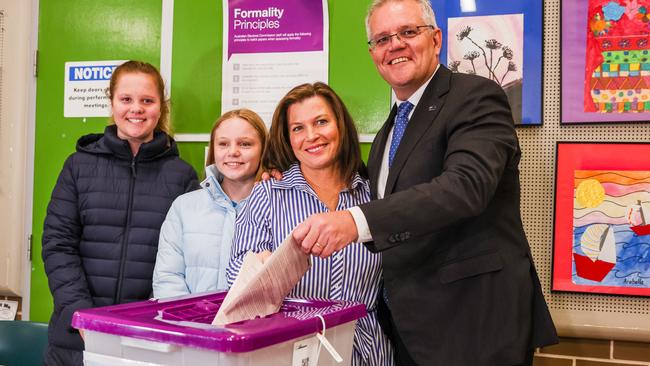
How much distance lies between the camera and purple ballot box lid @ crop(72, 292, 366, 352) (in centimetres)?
101

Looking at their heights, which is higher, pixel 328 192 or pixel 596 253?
pixel 328 192

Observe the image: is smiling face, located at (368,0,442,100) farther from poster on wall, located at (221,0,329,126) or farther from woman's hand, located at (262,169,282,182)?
poster on wall, located at (221,0,329,126)

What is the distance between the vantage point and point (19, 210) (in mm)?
2826

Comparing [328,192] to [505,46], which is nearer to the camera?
[328,192]

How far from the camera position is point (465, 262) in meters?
1.49

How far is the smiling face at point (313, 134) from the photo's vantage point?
179 centimetres

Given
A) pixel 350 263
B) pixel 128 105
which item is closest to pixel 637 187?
pixel 350 263

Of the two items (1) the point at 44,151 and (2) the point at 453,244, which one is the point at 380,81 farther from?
(1) the point at 44,151

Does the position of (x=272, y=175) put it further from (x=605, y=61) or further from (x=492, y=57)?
(x=605, y=61)

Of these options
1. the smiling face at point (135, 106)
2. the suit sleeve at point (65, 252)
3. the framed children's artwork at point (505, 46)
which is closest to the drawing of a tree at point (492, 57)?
the framed children's artwork at point (505, 46)

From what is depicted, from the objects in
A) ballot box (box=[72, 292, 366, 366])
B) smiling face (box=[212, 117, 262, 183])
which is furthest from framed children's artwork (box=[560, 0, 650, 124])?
ballot box (box=[72, 292, 366, 366])

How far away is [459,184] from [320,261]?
56 cm

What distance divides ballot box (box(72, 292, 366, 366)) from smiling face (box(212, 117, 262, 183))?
0.81 m

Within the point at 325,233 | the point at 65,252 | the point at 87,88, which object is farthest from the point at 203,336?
the point at 87,88
